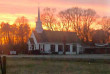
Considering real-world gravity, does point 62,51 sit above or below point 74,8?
below

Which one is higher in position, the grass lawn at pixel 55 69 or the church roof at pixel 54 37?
the church roof at pixel 54 37

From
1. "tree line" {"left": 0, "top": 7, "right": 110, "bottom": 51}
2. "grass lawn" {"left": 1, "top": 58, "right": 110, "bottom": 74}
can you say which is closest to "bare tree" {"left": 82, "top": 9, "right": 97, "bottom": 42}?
"tree line" {"left": 0, "top": 7, "right": 110, "bottom": 51}

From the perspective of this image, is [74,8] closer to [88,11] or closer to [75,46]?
[88,11]

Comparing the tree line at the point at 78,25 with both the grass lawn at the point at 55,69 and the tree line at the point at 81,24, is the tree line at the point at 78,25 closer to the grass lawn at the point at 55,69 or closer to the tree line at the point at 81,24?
the tree line at the point at 81,24

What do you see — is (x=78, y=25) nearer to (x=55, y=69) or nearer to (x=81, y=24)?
(x=81, y=24)

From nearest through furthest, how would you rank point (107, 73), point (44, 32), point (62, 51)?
1. point (107, 73)
2. point (62, 51)
3. point (44, 32)

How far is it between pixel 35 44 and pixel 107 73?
3966 cm

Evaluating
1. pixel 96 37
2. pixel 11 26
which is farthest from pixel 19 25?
pixel 96 37

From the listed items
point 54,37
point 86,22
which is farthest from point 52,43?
point 86,22

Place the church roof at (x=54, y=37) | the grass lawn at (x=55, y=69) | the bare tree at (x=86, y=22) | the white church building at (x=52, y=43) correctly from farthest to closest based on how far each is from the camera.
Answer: the bare tree at (x=86, y=22) → the church roof at (x=54, y=37) → the white church building at (x=52, y=43) → the grass lawn at (x=55, y=69)

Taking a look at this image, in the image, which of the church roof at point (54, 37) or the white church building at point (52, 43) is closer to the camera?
the white church building at point (52, 43)

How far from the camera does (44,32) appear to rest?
191 ft

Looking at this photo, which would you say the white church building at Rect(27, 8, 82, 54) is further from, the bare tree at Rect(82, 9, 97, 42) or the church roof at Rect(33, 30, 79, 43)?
the bare tree at Rect(82, 9, 97, 42)

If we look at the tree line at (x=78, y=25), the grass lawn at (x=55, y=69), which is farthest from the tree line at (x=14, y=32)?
the grass lawn at (x=55, y=69)
